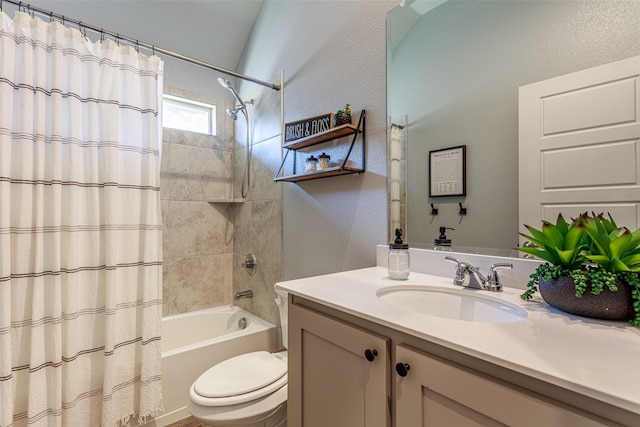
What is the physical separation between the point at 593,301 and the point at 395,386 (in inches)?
19.3

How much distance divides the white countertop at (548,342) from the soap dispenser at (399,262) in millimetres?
273

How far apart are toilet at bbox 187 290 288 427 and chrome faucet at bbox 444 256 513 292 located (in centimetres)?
91

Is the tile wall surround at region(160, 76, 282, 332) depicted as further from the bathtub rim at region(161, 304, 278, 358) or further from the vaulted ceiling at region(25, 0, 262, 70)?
the vaulted ceiling at region(25, 0, 262, 70)

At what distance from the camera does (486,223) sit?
44.0 inches

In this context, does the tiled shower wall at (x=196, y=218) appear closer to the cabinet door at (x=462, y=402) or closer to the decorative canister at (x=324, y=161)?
the decorative canister at (x=324, y=161)

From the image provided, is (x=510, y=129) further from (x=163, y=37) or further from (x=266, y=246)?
(x=163, y=37)

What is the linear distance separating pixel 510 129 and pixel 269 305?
5.91 feet

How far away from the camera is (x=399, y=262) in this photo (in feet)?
3.67

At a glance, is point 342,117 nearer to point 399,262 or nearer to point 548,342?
point 399,262

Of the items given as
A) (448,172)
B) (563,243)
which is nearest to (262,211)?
(448,172)

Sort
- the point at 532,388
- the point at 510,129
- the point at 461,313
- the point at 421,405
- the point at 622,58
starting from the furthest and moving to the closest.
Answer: the point at 510,129 → the point at 461,313 → the point at 622,58 → the point at 421,405 → the point at 532,388

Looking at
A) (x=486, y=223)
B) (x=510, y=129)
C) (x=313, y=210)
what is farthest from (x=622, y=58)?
(x=313, y=210)

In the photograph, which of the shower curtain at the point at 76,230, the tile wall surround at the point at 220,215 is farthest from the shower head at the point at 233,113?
the shower curtain at the point at 76,230

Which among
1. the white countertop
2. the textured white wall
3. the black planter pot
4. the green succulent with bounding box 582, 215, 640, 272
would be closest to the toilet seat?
the textured white wall
